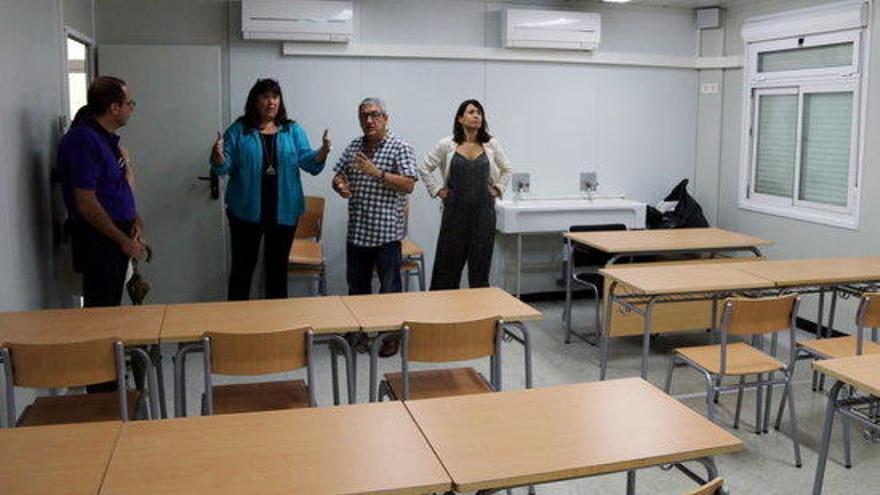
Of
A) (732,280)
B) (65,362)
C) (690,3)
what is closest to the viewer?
(65,362)

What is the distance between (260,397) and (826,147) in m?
4.73

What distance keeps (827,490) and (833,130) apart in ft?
11.0

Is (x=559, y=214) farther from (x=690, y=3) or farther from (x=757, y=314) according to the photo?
(x=757, y=314)

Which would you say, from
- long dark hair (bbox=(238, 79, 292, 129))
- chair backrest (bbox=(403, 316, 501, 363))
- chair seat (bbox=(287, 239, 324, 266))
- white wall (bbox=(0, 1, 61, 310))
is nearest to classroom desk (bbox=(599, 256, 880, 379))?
chair backrest (bbox=(403, 316, 501, 363))

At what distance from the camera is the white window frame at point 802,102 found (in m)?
Result: 5.55

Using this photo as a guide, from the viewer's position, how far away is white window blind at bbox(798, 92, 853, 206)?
5750 mm

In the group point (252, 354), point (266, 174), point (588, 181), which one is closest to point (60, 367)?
point (252, 354)

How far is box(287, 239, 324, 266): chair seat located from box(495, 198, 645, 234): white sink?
4.70 feet

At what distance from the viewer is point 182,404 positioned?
3.01 m

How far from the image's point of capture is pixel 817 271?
4.46 metres

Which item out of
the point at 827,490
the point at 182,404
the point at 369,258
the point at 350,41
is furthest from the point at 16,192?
the point at 827,490

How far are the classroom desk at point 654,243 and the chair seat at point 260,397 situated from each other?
2566 millimetres

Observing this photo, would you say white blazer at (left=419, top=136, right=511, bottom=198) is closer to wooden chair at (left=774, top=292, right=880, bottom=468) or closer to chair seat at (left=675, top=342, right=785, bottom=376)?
chair seat at (left=675, top=342, right=785, bottom=376)

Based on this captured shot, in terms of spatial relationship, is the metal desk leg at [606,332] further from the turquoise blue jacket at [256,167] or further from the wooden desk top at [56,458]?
the wooden desk top at [56,458]
